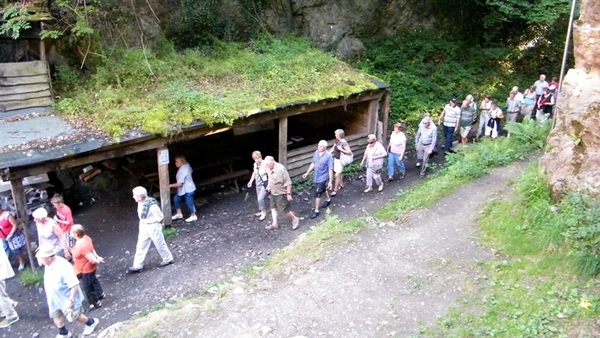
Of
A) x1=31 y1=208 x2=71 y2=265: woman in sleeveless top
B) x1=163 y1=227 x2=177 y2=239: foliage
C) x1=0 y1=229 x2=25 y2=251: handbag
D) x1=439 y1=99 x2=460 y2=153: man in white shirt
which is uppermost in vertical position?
Result: x1=439 y1=99 x2=460 y2=153: man in white shirt

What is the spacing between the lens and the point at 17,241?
30.2 ft

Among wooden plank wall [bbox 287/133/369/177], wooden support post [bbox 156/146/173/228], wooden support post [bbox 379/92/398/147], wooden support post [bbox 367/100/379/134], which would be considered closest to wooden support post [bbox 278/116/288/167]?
wooden plank wall [bbox 287/133/369/177]

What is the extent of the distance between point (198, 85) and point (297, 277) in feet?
20.4

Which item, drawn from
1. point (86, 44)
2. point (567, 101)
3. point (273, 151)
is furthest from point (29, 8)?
point (567, 101)

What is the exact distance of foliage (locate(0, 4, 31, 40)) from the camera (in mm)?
10367

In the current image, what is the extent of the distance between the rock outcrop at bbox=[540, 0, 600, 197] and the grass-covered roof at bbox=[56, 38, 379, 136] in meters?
5.77

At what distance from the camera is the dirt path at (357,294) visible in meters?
6.34

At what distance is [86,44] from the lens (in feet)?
40.7

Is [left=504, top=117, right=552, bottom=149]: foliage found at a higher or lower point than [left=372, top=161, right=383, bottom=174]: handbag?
higher

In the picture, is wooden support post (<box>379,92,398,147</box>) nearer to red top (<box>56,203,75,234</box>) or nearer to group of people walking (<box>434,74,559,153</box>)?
group of people walking (<box>434,74,559,153</box>)

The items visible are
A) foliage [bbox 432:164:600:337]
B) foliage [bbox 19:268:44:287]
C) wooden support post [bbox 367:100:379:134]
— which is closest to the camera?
foliage [bbox 432:164:600:337]

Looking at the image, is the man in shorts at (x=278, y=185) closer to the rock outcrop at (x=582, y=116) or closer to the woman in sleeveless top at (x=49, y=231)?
the woman in sleeveless top at (x=49, y=231)

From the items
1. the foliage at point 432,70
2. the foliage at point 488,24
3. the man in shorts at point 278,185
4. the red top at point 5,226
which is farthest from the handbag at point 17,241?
the foliage at point 488,24

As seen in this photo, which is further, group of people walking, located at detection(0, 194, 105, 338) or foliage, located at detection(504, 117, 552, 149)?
foliage, located at detection(504, 117, 552, 149)
